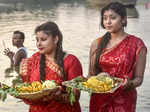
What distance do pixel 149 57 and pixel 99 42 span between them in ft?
26.4

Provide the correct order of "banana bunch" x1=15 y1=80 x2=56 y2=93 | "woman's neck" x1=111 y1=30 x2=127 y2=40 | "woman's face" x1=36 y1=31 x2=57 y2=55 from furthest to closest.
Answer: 1. "woman's neck" x1=111 y1=30 x2=127 y2=40
2. "woman's face" x1=36 y1=31 x2=57 y2=55
3. "banana bunch" x1=15 y1=80 x2=56 y2=93

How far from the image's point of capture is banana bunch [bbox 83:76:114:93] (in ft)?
14.7

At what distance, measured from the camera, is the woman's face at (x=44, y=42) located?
4.70 m

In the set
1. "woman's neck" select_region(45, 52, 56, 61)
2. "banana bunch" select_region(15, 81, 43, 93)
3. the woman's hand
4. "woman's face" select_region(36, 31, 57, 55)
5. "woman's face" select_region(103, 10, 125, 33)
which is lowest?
the woman's hand

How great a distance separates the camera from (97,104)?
4953mm

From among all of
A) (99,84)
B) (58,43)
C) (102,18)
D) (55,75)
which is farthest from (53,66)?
(102,18)

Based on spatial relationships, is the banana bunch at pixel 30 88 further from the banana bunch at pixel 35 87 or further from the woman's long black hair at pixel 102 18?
the woman's long black hair at pixel 102 18

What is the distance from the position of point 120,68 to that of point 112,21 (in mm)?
465

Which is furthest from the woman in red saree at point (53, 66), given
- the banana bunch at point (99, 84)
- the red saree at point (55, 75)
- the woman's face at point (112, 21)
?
the woman's face at point (112, 21)

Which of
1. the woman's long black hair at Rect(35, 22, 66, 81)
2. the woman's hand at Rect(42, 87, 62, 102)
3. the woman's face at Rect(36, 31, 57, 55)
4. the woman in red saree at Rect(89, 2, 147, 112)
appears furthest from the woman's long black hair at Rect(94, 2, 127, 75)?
the woman's hand at Rect(42, 87, 62, 102)

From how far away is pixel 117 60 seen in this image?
4863mm

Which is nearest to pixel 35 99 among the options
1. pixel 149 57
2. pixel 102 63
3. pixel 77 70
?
pixel 77 70

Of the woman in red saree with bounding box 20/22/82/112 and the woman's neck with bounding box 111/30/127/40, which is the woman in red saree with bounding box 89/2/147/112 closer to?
the woman's neck with bounding box 111/30/127/40

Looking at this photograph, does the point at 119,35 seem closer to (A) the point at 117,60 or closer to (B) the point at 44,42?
(A) the point at 117,60
